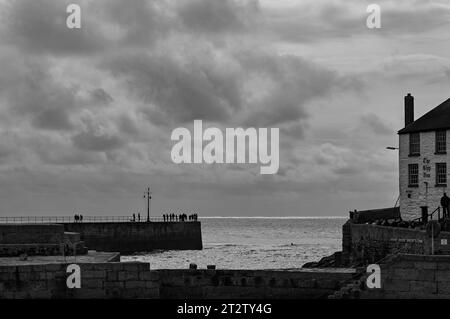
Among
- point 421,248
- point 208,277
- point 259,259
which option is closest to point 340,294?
point 208,277

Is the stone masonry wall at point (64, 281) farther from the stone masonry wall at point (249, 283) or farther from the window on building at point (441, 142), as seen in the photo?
the window on building at point (441, 142)

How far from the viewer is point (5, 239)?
130ft

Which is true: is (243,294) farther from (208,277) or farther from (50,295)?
(50,295)

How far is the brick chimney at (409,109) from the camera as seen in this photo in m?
64.4

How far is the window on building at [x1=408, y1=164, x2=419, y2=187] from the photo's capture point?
6005cm

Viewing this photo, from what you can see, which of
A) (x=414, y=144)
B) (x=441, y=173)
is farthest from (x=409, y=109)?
(x=441, y=173)

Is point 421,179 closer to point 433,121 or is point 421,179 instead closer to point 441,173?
point 441,173

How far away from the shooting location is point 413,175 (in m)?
60.4

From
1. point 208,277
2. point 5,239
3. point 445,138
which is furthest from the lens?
point 445,138

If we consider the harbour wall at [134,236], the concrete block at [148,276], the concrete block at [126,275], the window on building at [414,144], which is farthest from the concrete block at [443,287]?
the harbour wall at [134,236]

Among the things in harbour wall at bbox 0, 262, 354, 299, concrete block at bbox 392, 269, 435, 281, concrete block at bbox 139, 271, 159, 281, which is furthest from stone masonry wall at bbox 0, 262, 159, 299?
concrete block at bbox 392, 269, 435, 281

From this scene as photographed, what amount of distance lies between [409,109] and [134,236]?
50.6 m

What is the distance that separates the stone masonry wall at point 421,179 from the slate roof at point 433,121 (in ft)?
1.36
